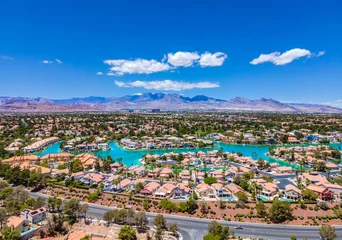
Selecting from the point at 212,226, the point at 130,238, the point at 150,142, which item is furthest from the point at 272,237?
the point at 150,142

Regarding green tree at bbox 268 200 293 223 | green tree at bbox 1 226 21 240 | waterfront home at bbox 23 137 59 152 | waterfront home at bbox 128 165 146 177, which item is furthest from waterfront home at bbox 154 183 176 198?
waterfront home at bbox 23 137 59 152

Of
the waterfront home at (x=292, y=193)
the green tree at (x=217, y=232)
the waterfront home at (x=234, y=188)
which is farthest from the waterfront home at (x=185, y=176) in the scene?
the green tree at (x=217, y=232)

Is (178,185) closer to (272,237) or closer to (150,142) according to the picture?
(272,237)

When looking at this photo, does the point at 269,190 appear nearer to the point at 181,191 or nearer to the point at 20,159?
the point at 181,191

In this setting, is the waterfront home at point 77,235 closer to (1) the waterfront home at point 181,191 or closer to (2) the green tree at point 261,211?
(1) the waterfront home at point 181,191

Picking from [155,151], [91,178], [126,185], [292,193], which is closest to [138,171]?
[126,185]

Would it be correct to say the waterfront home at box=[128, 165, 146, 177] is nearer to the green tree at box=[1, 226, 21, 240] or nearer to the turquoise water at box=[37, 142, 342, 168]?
the turquoise water at box=[37, 142, 342, 168]
